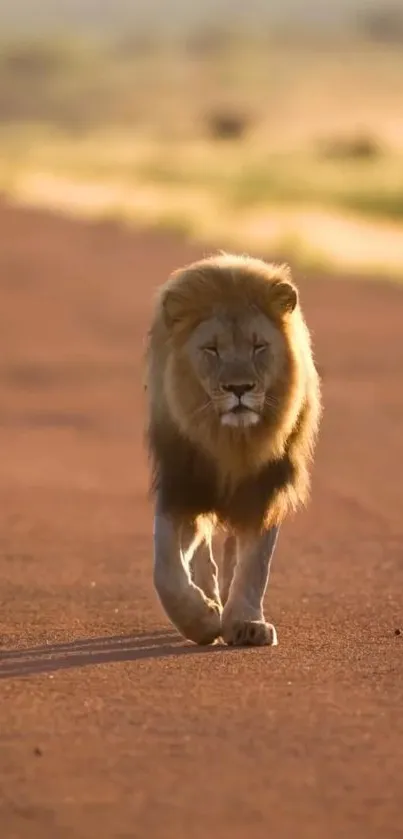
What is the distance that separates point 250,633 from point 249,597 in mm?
158

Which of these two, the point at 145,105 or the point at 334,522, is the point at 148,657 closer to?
the point at 334,522

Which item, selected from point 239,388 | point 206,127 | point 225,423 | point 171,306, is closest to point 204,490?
point 225,423

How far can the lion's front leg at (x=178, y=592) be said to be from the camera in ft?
28.3

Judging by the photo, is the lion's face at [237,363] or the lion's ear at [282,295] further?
the lion's ear at [282,295]

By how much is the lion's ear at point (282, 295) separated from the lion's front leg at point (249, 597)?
88 centimetres

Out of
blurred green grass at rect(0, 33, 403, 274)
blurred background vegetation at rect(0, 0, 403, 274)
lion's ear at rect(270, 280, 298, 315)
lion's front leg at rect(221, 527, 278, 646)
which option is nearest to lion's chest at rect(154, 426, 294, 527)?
lion's front leg at rect(221, 527, 278, 646)

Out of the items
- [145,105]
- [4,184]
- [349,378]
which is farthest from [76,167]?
[145,105]

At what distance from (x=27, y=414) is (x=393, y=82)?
12593 cm

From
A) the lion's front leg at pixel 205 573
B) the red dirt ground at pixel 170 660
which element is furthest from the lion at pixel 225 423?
the lion's front leg at pixel 205 573

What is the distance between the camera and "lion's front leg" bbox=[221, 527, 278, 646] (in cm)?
873

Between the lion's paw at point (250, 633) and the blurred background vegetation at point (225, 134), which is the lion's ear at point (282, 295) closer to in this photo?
the lion's paw at point (250, 633)

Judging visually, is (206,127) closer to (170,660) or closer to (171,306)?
(171,306)

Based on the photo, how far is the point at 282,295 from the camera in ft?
28.8

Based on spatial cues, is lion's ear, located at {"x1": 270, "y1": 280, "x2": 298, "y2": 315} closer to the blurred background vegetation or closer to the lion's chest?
the lion's chest
